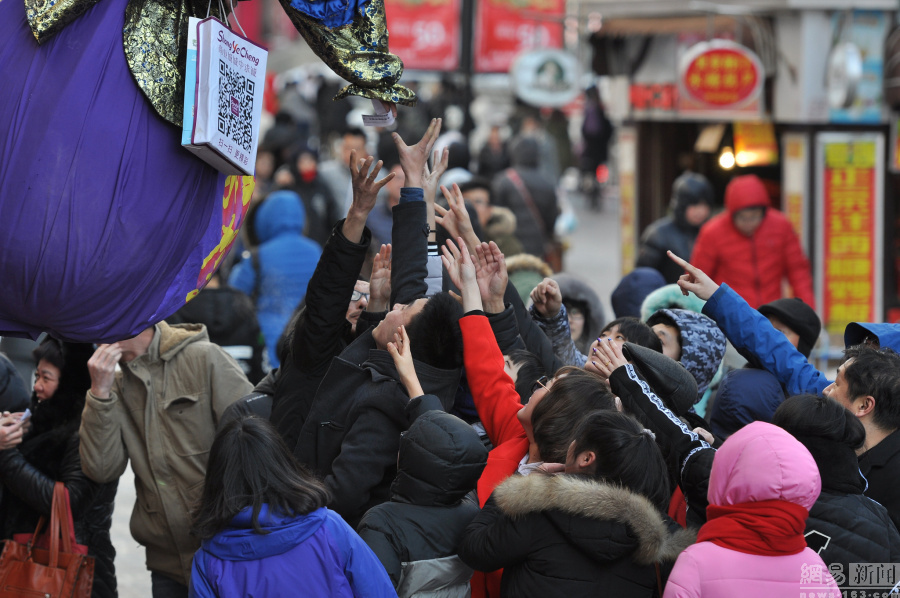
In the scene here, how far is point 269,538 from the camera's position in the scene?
9.23 ft

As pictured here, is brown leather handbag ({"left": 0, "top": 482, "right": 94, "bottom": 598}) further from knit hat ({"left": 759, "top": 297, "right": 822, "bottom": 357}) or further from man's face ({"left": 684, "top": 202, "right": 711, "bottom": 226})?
man's face ({"left": 684, "top": 202, "right": 711, "bottom": 226})

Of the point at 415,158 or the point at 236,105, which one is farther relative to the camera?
the point at 415,158

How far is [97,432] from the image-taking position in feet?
12.8

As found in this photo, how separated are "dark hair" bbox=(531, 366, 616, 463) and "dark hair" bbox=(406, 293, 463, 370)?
54cm

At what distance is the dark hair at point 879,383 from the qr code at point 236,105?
1.98m

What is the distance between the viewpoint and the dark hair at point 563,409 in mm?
3184

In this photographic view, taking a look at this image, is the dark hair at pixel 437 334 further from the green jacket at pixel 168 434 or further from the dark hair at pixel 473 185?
the dark hair at pixel 473 185

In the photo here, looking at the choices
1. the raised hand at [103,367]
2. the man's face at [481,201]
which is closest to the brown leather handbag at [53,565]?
the raised hand at [103,367]

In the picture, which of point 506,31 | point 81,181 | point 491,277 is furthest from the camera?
point 506,31

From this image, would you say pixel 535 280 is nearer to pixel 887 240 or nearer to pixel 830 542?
pixel 830 542

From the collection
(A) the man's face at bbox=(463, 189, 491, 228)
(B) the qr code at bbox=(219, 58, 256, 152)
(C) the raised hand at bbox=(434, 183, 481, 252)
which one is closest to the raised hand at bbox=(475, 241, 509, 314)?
(C) the raised hand at bbox=(434, 183, 481, 252)

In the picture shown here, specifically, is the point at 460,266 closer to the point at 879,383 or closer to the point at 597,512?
the point at 597,512

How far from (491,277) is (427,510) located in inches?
44.5

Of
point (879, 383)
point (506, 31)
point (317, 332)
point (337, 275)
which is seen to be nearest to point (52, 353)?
point (317, 332)
